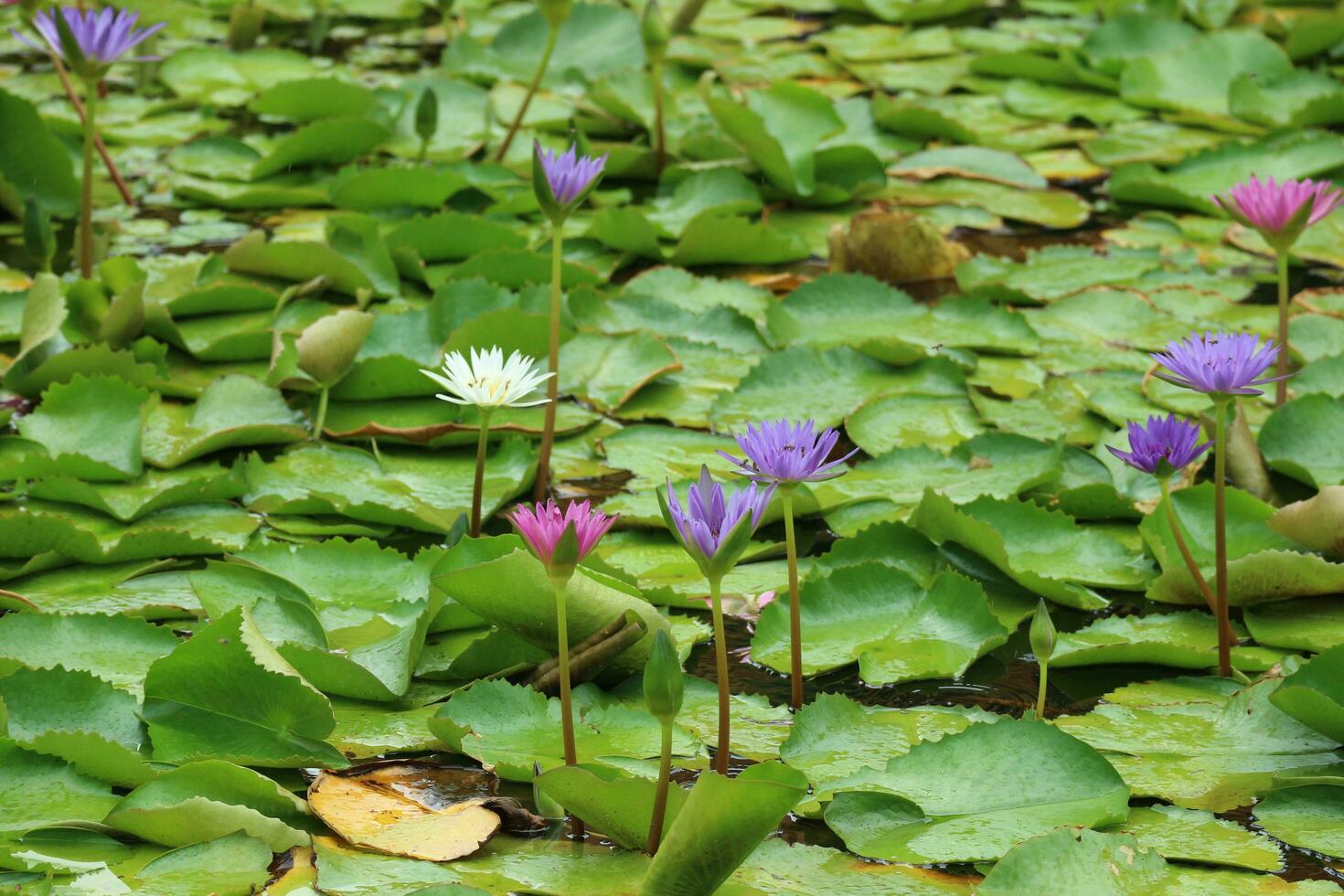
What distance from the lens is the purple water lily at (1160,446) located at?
1491 mm

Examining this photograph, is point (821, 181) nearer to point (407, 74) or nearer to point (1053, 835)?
point (407, 74)

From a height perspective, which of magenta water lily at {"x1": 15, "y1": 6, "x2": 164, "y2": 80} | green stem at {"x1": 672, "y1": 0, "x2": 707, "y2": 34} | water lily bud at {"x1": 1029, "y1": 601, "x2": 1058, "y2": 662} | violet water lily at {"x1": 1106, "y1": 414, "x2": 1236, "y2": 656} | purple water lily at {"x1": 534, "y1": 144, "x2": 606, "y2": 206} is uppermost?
magenta water lily at {"x1": 15, "y1": 6, "x2": 164, "y2": 80}

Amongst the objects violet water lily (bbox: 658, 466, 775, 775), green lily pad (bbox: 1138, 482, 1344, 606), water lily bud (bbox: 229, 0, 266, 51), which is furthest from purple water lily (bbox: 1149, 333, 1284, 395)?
water lily bud (bbox: 229, 0, 266, 51)

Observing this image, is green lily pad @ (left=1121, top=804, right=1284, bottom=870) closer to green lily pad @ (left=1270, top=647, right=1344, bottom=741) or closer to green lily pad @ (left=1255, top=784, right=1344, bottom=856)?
green lily pad @ (left=1255, top=784, right=1344, bottom=856)

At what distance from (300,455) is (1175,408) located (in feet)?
4.12

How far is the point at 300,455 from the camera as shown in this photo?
6.56 ft

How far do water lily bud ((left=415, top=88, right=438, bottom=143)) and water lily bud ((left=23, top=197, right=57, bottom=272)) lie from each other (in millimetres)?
827

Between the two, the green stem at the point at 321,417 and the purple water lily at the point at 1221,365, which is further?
the green stem at the point at 321,417

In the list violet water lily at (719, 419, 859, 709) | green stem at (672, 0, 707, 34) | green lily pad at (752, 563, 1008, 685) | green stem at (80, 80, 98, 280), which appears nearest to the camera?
violet water lily at (719, 419, 859, 709)

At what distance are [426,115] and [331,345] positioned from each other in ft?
3.46

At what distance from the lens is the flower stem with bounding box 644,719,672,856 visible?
115 cm

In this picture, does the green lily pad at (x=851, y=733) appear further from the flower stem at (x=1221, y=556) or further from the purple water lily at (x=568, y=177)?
the purple water lily at (x=568, y=177)

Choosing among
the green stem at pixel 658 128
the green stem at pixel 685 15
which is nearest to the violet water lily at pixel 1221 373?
the green stem at pixel 658 128

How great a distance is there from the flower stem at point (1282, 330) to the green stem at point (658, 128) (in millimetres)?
1381
